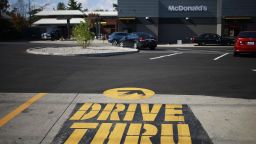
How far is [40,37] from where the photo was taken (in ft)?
195

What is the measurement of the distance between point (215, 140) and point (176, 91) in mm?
3773

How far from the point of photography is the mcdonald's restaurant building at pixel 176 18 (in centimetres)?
4341

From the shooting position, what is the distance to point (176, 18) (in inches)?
1725

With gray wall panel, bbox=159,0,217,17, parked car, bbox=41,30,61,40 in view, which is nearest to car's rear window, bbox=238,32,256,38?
gray wall panel, bbox=159,0,217,17

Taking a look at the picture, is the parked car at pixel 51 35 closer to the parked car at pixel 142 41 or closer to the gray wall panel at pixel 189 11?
the gray wall panel at pixel 189 11

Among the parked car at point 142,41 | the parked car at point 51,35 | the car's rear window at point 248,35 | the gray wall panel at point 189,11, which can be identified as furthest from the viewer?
the parked car at point 51,35

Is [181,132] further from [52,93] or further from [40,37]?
[40,37]

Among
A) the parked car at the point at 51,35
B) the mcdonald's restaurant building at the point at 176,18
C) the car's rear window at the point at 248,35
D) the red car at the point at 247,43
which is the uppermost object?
the mcdonald's restaurant building at the point at 176,18

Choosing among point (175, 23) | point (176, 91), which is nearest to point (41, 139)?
point (176, 91)

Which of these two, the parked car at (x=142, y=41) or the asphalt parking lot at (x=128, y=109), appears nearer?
the asphalt parking lot at (x=128, y=109)

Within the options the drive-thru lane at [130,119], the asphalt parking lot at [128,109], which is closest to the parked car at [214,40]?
the asphalt parking lot at [128,109]

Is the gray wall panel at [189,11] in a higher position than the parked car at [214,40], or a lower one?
higher

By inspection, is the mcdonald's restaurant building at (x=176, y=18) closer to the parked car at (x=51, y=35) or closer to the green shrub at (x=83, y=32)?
the parked car at (x=51, y=35)

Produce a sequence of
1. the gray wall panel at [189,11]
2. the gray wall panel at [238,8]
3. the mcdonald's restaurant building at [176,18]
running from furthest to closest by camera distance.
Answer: the gray wall panel at [189,11] < the mcdonald's restaurant building at [176,18] < the gray wall panel at [238,8]
